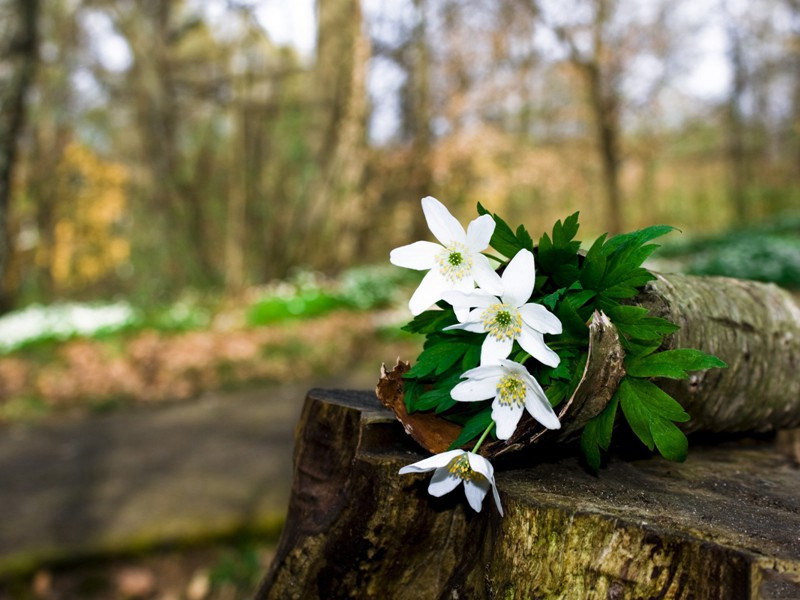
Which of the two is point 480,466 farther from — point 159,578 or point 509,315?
point 159,578

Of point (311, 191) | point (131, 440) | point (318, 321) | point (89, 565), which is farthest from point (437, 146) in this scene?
point (89, 565)

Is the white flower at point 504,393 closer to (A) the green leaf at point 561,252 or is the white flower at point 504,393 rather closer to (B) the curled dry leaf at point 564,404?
(B) the curled dry leaf at point 564,404

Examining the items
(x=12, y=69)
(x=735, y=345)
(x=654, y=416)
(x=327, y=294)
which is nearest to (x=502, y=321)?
(x=654, y=416)

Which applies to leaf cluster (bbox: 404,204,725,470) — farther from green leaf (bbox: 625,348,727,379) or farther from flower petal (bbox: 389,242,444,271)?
flower petal (bbox: 389,242,444,271)

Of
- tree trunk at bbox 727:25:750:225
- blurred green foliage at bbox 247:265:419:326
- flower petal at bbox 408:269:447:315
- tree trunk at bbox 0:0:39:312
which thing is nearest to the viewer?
flower petal at bbox 408:269:447:315

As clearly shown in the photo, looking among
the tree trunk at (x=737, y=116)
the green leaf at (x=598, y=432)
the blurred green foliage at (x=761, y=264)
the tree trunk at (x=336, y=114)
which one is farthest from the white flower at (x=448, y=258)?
the tree trunk at (x=737, y=116)

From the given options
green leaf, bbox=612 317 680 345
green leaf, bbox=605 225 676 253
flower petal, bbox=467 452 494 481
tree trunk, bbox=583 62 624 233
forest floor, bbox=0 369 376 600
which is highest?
tree trunk, bbox=583 62 624 233

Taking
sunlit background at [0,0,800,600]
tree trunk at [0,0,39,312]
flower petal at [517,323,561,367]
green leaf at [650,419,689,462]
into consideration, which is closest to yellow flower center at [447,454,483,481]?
flower petal at [517,323,561,367]
